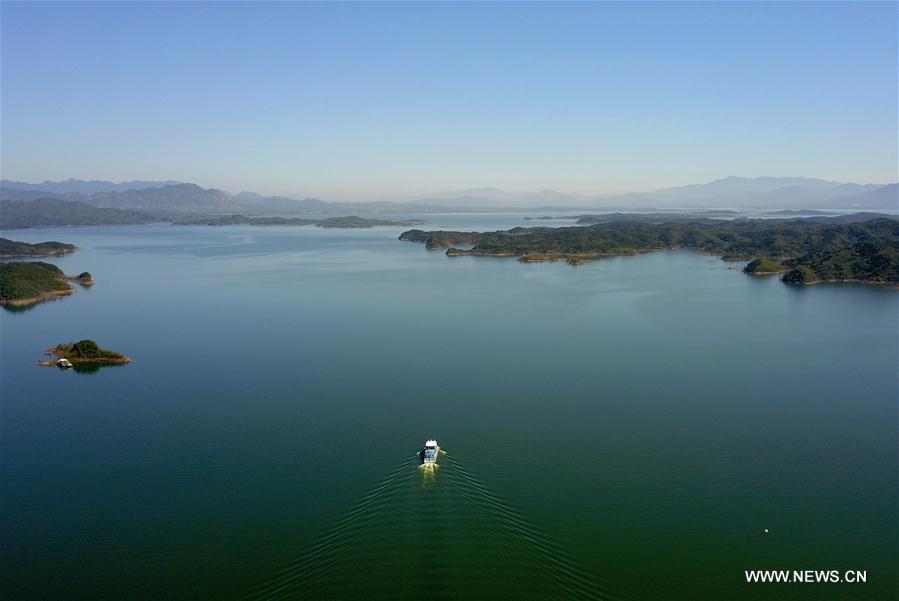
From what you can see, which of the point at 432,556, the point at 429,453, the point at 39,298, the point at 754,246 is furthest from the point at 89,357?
the point at 754,246

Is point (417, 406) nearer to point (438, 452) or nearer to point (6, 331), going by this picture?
point (438, 452)

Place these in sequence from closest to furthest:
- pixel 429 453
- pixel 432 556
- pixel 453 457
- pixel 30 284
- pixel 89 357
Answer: pixel 432 556, pixel 429 453, pixel 453 457, pixel 89 357, pixel 30 284

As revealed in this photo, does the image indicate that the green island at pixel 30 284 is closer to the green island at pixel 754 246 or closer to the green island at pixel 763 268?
the green island at pixel 754 246

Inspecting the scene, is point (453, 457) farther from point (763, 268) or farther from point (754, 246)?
point (754, 246)

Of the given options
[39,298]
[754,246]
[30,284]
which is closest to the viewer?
[39,298]

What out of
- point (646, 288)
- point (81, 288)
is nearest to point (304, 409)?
point (646, 288)
